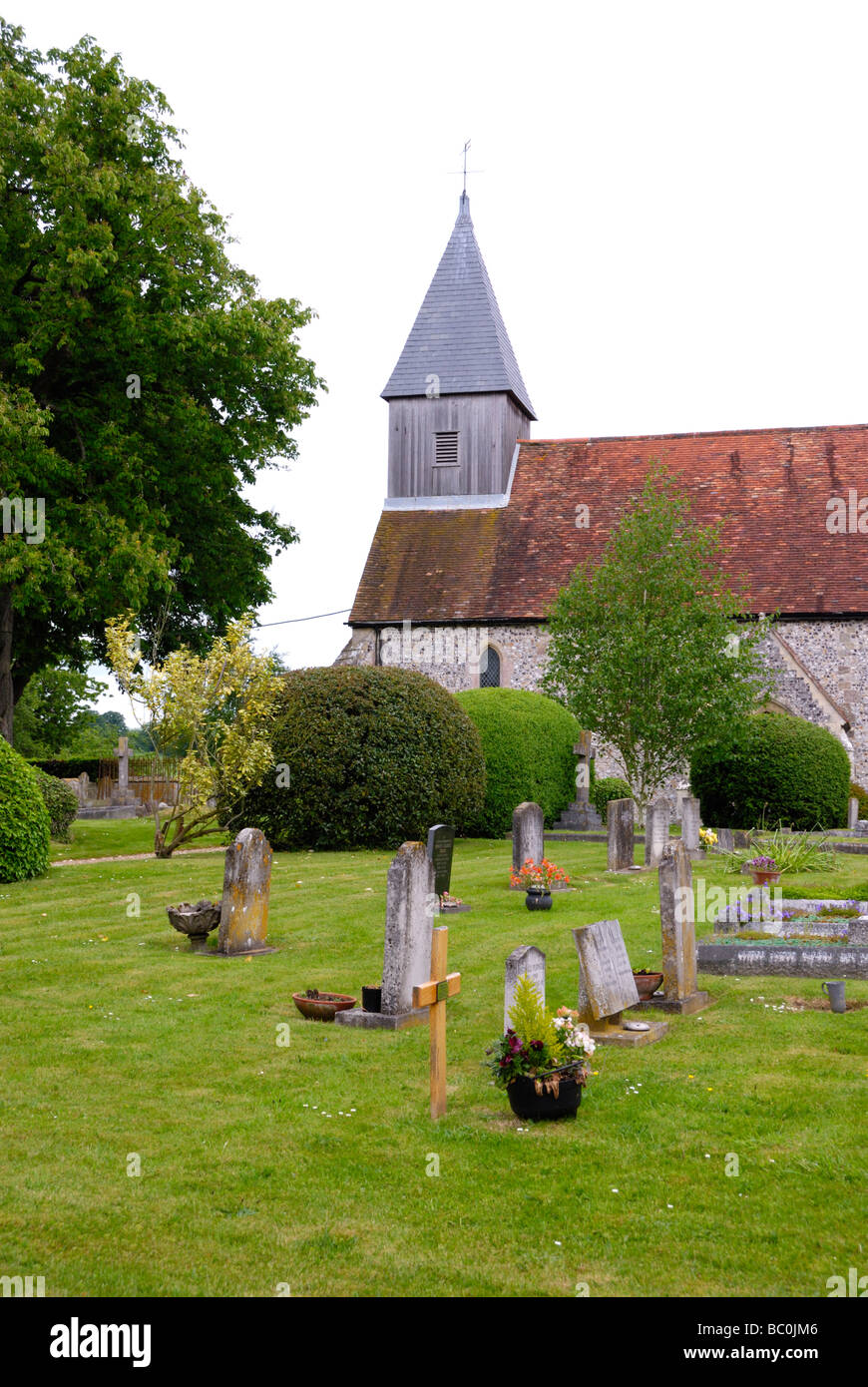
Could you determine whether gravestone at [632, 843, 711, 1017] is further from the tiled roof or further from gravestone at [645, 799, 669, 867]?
the tiled roof

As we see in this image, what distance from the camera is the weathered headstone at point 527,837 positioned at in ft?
47.7

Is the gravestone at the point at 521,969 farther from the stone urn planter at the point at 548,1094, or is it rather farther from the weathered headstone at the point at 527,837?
the weathered headstone at the point at 527,837

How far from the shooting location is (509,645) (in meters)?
30.0

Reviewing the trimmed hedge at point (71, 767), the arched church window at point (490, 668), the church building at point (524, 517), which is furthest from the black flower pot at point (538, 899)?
the trimmed hedge at point (71, 767)

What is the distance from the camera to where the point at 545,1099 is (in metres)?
6.01

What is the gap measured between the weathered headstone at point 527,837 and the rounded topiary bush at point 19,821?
629 cm

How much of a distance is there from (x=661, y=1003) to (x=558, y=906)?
4.73m

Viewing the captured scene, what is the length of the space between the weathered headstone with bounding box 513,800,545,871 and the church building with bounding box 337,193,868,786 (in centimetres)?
1369

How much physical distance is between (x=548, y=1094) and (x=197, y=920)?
5.25m

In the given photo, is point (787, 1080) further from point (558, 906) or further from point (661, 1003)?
point (558, 906)

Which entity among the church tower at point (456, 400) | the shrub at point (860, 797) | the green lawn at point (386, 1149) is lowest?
the green lawn at point (386, 1149)

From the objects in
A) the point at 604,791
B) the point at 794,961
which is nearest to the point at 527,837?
the point at 794,961

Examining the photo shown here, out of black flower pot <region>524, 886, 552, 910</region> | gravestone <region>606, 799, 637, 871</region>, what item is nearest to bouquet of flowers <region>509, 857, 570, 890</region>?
black flower pot <region>524, 886, 552, 910</region>

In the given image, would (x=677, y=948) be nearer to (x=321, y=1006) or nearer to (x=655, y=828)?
(x=321, y=1006)
